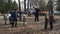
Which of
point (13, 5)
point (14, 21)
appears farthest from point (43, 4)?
point (14, 21)

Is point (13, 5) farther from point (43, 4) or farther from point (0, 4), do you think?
point (43, 4)

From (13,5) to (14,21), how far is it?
48.8 meters

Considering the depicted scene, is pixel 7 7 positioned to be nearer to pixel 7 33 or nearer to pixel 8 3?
pixel 8 3

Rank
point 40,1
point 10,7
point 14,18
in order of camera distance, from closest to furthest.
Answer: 1. point 14,18
2. point 10,7
3. point 40,1

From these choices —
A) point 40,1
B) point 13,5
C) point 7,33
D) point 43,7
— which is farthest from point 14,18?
point 40,1

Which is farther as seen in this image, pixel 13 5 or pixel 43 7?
pixel 43 7

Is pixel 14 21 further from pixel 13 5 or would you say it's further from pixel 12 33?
pixel 13 5

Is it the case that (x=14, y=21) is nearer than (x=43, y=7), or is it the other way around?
(x=14, y=21)

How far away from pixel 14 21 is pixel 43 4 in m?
60.3

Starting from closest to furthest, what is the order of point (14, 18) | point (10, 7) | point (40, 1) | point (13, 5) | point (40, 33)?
1. point (40, 33)
2. point (14, 18)
3. point (10, 7)
4. point (13, 5)
5. point (40, 1)

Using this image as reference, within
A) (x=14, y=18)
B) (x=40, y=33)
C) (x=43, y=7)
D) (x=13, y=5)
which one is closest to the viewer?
(x=40, y=33)

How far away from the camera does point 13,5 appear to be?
69625 mm

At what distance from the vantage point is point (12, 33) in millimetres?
16906

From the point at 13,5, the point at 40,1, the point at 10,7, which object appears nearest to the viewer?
the point at 10,7
